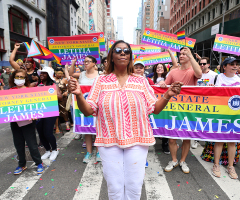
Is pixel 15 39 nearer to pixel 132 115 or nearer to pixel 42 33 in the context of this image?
pixel 42 33

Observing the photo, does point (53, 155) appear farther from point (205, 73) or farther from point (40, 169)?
point (205, 73)

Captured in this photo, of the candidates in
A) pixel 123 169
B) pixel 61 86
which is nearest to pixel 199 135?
pixel 123 169

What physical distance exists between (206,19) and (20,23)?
98.7 ft

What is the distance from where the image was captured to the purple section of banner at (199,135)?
139 inches

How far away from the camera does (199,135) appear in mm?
3721

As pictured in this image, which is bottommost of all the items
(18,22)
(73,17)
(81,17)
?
(18,22)

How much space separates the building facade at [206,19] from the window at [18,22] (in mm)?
20907

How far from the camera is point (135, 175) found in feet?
6.28

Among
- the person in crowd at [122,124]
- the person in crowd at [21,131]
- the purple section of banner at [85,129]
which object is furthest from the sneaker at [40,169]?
the person in crowd at [122,124]

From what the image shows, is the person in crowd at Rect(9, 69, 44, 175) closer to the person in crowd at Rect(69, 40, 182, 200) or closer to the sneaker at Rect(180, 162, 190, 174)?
the person in crowd at Rect(69, 40, 182, 200)

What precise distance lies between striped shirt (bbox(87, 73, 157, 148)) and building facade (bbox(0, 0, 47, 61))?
1569 centimetres

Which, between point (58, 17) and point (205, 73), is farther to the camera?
point (58, 17)

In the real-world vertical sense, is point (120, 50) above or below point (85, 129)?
above

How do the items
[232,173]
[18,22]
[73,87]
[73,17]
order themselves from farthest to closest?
[73,17] < [18,22] < [232,173] < [73,87]
